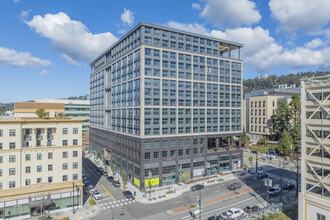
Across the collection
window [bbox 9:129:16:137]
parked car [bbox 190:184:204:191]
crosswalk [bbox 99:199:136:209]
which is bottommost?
crosswalk [bbox 99:199:136:209]

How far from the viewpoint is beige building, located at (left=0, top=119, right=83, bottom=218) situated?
45344mm

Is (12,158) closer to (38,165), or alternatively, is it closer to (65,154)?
(38,165)

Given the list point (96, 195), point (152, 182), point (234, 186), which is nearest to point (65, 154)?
point (96, 195)

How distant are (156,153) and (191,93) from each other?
22360 millimetres

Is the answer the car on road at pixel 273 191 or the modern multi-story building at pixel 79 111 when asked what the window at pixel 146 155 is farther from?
the modern multi-story building at pixel 79 111

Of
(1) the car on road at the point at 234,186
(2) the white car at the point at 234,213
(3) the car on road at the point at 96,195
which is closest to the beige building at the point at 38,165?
(3) the car on road at the point at 96,195

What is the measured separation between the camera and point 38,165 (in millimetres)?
48812

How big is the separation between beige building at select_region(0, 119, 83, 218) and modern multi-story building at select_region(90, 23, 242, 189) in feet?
61.3

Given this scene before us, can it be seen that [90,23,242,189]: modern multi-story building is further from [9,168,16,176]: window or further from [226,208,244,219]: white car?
[9,168,16,176]: window

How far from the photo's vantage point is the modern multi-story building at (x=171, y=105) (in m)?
65.0

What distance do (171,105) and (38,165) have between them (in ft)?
125

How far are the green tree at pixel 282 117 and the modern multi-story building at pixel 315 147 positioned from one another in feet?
233

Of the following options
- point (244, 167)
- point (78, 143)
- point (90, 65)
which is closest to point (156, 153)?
point (78, 143)

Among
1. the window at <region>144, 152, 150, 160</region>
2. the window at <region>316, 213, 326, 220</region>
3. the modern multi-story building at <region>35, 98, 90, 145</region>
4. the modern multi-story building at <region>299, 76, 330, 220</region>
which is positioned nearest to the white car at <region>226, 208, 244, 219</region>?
the modern multi-story building at <region>299, 76, 330, 220</region>
